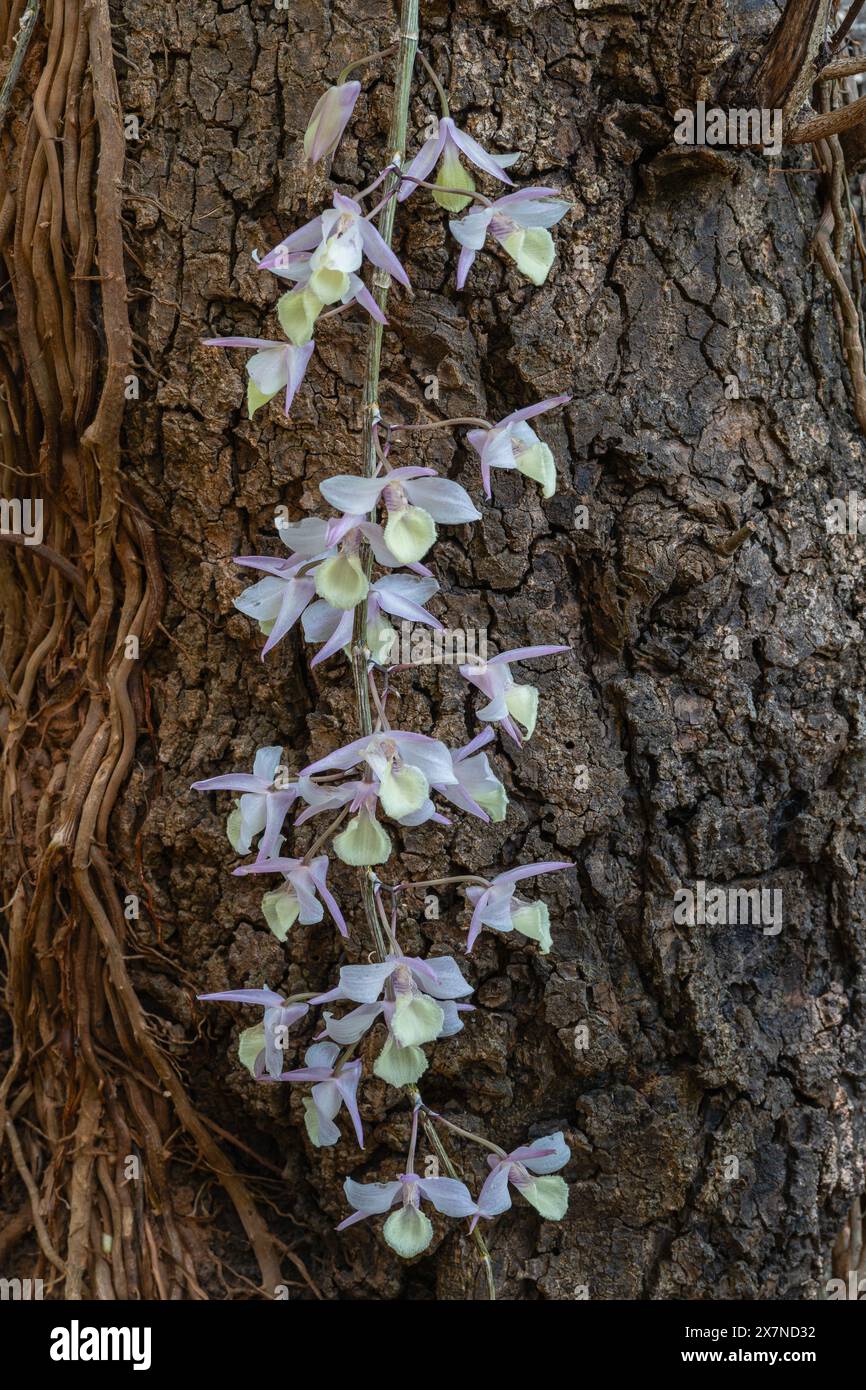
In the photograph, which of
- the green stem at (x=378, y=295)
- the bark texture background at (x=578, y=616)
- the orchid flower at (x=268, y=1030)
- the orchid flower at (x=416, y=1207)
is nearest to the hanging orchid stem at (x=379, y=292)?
the green stem at (x=378, y=295)

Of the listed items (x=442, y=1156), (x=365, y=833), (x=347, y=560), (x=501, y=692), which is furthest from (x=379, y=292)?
(x=442, y=1156)

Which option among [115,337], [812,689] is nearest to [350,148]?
[115,337]

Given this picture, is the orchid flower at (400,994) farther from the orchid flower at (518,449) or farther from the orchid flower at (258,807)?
the orchid flower at (518,449)

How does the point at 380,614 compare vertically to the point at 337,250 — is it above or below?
below

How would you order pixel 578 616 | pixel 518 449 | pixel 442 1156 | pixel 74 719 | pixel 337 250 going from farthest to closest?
pixel 74 719, pixel 578 616, pixel 442 1156, pixel 518 449, pixel 337 250

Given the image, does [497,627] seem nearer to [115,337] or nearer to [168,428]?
[168,428]

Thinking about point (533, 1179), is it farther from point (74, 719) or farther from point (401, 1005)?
point (74, 719)

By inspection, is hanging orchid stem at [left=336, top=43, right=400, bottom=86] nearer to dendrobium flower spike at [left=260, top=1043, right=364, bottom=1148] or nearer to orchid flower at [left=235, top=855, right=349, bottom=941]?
orchid flower at [left=235, top=855, right=349, bottom=941]
